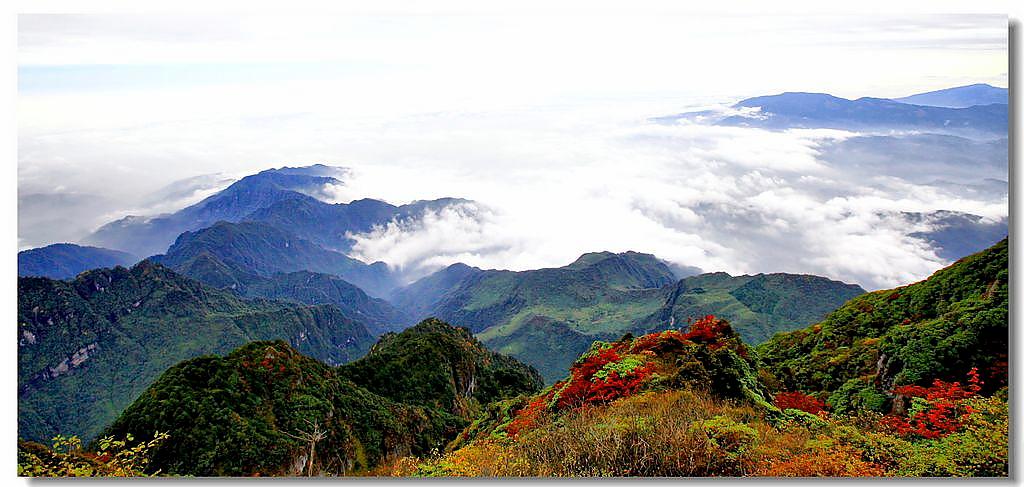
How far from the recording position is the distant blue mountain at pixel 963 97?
10.3 metres

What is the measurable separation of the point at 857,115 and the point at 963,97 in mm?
5828

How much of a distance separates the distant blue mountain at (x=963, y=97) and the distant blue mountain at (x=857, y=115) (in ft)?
0.41

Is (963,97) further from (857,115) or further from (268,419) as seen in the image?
(268,419)

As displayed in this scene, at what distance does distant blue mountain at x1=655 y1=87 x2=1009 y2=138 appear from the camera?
35.7 feet

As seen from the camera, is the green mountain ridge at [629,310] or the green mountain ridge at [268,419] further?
the green mountain ridge at [629,310]

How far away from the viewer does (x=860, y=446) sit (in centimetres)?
798

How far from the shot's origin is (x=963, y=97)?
11453 millimetres

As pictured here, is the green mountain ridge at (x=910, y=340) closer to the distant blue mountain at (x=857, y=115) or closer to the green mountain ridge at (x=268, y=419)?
the distant blue mountain at (x=857, y=115)

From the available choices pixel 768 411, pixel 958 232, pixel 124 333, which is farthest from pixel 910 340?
pixel 124 333

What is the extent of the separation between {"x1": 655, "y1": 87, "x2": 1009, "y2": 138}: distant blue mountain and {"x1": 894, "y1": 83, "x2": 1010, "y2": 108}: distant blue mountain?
124mm

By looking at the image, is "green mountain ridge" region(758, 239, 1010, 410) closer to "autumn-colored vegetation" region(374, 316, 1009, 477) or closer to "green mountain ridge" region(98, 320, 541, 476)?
"autumn-colored vegetation" region(374, 316, 1009, 477)

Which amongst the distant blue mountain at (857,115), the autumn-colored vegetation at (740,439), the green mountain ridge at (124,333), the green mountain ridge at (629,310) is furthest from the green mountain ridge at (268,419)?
the green mountain ridge at (629,310)

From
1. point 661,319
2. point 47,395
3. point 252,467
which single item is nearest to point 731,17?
point 252,467

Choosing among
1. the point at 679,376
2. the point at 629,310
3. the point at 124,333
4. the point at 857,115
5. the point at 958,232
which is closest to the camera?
the point at 679,376
